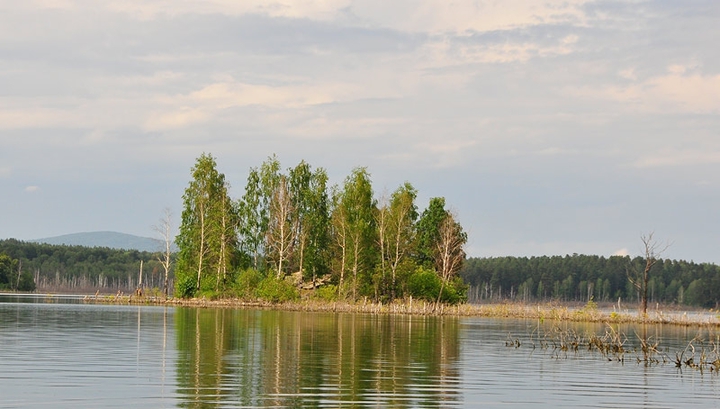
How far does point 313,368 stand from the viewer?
2978 cm

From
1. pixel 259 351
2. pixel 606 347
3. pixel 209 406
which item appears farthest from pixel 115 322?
pixel 209 406

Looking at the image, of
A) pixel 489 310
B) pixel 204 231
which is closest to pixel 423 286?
pixel 489 310

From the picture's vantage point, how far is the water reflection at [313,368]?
22844 millimetres

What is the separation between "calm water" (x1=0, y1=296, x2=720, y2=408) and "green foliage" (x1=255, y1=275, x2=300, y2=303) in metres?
51.5

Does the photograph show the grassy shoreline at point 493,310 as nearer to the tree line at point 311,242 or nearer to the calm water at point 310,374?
the tree line at point 311,242

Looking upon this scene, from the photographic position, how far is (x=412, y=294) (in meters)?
99.9

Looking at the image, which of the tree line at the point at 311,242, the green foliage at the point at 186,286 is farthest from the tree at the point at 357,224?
the green foliage at the point at 186,286

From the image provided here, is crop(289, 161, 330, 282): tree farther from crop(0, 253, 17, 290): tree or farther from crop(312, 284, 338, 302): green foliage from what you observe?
crop(0, 253, 17, 290): tree

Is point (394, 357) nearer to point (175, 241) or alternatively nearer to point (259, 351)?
point (259, 351)

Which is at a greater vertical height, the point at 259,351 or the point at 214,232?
the point at 214,232

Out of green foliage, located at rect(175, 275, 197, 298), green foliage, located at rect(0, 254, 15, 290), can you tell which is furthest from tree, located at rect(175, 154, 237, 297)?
green foliage, located at rect(0, 254, 15, 290)

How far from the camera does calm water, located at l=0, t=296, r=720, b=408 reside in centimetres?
2266

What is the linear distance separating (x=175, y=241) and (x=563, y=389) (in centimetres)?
8752

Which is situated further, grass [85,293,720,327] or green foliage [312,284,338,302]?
green foliage [312,284,338,302]
